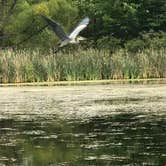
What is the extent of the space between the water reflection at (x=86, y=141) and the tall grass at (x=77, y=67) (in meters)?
16.4

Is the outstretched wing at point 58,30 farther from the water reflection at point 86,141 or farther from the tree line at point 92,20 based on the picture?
the tree line at point 92,20

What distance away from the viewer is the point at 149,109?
14375mm

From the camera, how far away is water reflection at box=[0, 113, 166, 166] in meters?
8.39

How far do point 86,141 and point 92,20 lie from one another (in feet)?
112

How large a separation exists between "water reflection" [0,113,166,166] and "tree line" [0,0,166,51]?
2717 centimetres

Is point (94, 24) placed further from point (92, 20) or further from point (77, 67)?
point (77, 67)

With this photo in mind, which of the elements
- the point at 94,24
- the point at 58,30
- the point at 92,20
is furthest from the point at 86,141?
the point at 92,20

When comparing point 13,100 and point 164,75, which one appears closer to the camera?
point 13,100

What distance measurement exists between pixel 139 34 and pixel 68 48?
13.7ft

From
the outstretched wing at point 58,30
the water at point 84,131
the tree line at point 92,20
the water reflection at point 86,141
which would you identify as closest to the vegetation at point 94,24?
the tree line at point 92,20

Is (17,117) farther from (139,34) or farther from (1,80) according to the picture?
(139,34)

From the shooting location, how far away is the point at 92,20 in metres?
43.8

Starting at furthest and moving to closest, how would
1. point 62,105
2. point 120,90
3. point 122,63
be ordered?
point 122,63
point 120,90
point 62,105

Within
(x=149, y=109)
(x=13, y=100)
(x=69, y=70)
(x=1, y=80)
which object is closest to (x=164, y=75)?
(x=69, y=70)
